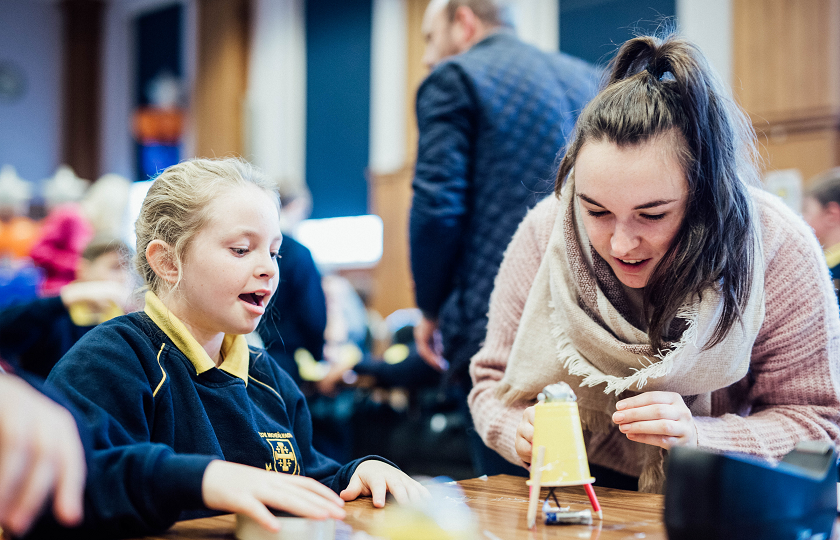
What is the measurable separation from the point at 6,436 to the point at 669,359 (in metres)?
0.79

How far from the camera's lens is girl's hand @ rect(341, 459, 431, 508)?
3.07ft

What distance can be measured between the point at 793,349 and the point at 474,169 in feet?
3.09

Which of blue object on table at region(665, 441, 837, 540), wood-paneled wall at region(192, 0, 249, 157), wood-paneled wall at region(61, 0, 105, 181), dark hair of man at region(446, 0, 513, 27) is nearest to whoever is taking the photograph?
blue object on table at region(665, 441, 837, 540)

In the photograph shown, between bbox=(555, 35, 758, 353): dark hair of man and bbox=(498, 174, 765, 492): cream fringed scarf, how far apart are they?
0.08 ft

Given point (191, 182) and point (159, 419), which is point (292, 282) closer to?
point (191, 182)

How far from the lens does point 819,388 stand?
110 cm

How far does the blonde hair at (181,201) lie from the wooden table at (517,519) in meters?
0.45

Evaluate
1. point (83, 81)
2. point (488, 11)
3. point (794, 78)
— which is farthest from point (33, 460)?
point (83, 81)

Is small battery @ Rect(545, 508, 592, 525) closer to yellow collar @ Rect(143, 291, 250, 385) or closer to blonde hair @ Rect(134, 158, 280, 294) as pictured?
yellow collar @ Rect(143, 291, 250, 385)

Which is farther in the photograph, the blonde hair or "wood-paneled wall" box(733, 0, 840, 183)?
"wood-paneled wall" box(733, 0, 840, 183)

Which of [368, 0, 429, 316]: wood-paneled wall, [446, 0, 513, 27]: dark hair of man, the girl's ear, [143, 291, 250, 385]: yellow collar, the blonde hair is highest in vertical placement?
[446, 0, 513, 27]: dark hair of man

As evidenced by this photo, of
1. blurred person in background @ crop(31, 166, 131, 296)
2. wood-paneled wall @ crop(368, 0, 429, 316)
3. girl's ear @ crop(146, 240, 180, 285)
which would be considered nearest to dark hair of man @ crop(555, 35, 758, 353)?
girl's ear @ crop(146, 240, 180, 285)

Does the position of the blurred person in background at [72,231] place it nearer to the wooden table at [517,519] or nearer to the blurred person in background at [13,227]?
the wooden table at [517,519]

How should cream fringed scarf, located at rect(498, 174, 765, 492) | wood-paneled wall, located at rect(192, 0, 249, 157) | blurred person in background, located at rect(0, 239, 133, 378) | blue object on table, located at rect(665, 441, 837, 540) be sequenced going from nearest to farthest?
blue object on table, located at rect(665, 441, 837, 540) < cream fringed scarf, located at rect(498, 174, 765, 492) < blurred person in background, located at rect(0, 239, 133, 378) < wood-paneled wall, located at rect(192, 0, 249, 157)
